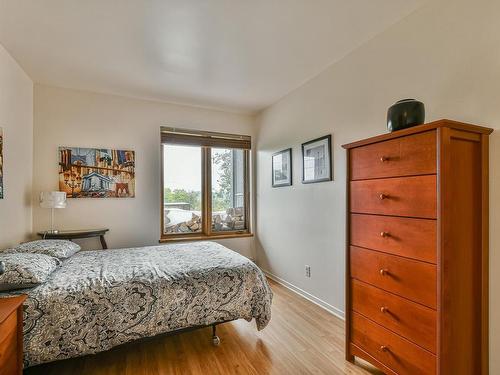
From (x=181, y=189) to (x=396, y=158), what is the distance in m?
2.99

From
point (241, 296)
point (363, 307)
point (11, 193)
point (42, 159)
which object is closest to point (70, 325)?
point (241, 296)

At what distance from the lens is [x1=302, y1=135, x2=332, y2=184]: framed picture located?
9.02 ft

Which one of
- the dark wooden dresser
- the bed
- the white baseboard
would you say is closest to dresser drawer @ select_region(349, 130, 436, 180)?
the dark wooden dresser

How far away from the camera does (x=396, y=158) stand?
1.57m

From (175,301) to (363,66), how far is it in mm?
2447

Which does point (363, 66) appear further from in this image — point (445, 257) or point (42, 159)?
point (42, 159)

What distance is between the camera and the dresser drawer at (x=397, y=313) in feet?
4.62

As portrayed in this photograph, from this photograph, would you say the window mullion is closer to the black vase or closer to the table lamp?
the table lamp

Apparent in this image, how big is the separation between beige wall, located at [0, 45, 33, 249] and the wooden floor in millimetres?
1412

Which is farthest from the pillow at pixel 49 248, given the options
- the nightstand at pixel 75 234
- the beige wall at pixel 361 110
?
the beige wall at pixel 361 110

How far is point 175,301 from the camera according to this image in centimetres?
190

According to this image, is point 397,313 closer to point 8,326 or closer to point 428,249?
point 428,249

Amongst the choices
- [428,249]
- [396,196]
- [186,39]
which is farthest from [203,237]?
[428,249]

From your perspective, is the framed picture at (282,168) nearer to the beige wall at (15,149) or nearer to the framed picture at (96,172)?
the framed picture at (96,172)
